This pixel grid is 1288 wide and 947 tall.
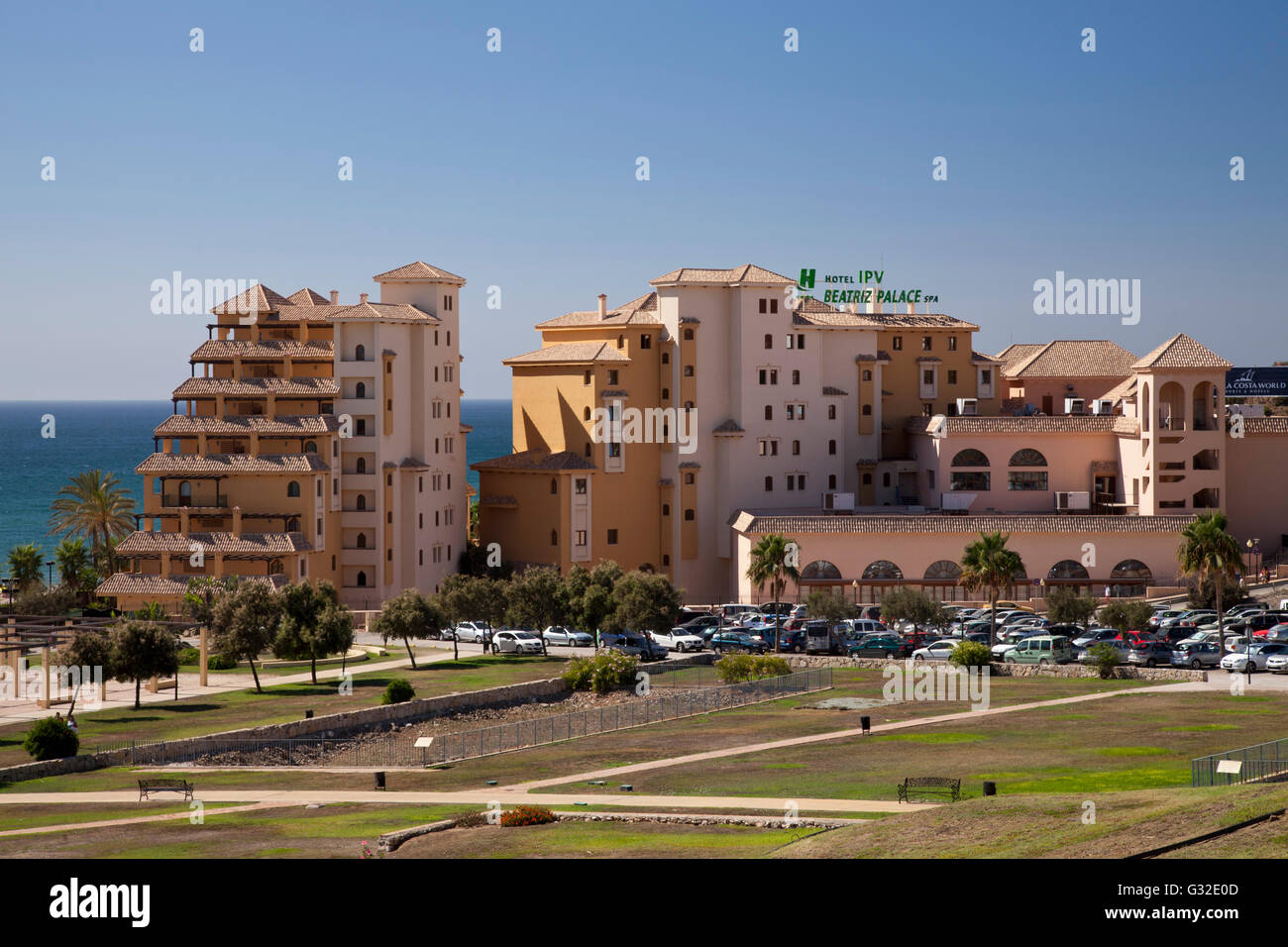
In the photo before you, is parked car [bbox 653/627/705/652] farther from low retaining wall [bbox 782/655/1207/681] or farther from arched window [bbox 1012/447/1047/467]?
arched window [bbox 1012/447/1047/467]

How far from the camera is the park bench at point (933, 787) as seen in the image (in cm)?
3784

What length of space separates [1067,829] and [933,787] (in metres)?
11.8

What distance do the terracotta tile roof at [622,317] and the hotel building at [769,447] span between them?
0.27 meters

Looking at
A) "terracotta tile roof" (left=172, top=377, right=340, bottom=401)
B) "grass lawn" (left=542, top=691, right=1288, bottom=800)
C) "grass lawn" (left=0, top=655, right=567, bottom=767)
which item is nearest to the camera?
"grass lawn" (left=542, top=691, right=1288, bottom=800)

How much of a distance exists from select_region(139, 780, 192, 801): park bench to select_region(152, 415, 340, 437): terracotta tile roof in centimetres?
5243

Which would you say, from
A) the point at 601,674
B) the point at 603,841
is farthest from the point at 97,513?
the point at 603,841

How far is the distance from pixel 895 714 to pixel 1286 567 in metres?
51.4

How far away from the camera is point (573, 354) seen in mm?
108000

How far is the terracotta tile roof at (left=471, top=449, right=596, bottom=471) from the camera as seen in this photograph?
104312 millimetres

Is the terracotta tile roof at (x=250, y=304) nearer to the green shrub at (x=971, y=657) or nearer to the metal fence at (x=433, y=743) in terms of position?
the metal fence at (x=433, y=743)

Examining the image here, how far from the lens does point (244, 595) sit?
7050cm

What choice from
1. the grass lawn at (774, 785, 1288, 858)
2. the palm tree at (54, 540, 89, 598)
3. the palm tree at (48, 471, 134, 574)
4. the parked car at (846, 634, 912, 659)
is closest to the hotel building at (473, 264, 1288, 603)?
the parked car at (846, 634, 912, 659)

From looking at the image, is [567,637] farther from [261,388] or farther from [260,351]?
[260,351]
